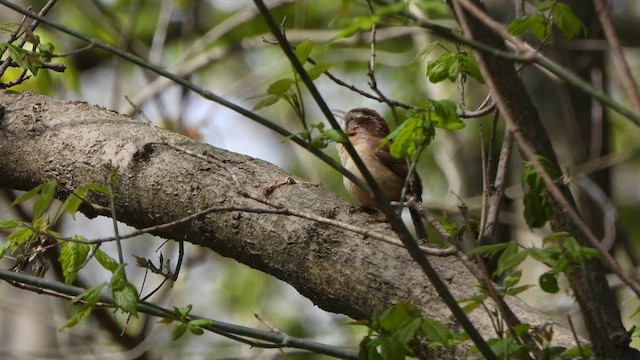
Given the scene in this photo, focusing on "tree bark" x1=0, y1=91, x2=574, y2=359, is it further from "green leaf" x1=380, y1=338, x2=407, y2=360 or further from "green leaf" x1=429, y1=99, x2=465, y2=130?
"green leaf" x1=429, y1=99, x2=465, y2=130

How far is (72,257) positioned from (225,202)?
578mm

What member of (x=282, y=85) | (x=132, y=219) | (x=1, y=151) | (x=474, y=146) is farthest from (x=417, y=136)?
(x=474, y=146)

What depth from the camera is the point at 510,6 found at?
6.97 meters

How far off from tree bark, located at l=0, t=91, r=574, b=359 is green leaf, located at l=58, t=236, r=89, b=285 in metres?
0.31

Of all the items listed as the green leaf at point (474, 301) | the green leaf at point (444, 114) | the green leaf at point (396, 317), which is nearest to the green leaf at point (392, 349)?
the green leaf at point (396, 317)

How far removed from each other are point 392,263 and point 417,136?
52cm

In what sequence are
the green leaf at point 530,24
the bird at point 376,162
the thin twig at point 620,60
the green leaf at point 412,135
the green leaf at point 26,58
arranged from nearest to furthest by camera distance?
the thin twig at point 620,60, the green leaf at point 412,135, the green leaf at point 530,24, the green leaf at point 26,58, the bird at point 376,162

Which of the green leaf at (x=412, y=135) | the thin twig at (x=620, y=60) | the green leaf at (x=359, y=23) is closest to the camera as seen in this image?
the thin twig at (x=620, y=60)

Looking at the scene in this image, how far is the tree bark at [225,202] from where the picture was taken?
262 cm

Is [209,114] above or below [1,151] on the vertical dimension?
above

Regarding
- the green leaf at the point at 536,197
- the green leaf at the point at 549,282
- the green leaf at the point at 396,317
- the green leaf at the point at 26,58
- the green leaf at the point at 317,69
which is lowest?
the green leaf at the point at 396,317

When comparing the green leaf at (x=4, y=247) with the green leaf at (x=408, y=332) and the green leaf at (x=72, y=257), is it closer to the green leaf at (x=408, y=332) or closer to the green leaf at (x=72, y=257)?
the green leaf at (x=72, y=257)

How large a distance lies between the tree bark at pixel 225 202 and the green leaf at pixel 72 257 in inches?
12.2

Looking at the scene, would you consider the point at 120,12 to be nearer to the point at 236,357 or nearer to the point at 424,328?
the point at 236,357
